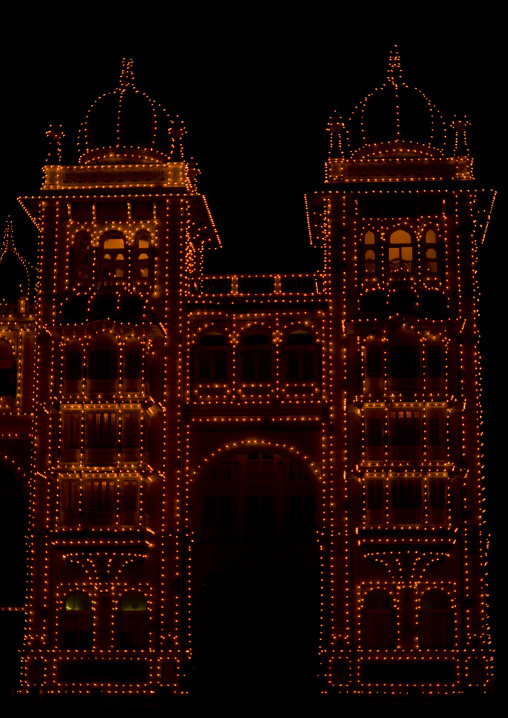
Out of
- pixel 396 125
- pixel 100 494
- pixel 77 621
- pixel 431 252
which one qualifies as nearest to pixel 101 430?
pixel 100 494

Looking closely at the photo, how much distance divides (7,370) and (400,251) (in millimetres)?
15730

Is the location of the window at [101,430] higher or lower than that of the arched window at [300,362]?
lower

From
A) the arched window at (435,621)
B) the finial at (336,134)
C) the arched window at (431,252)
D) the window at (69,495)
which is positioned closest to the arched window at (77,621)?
the window at (69,495)

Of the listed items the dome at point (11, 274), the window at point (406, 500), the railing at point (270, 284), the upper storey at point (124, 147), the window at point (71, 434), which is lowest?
the window at point (406, 500)

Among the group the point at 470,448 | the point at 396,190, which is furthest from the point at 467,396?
the point at 396,190

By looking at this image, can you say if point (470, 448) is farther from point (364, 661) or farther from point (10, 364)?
point (10, 364)

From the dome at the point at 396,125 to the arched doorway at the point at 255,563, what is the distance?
12.2 meters

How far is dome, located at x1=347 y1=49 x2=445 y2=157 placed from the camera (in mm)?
54312

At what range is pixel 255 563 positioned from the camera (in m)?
57.4

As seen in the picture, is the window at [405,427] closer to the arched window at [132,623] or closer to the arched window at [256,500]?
the arched window at [256,500]

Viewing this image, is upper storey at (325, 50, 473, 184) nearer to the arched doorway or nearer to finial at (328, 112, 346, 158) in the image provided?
finial at (328, 112, 346, 158)

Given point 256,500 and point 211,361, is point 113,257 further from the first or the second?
point 256,500

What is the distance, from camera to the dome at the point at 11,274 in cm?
5731

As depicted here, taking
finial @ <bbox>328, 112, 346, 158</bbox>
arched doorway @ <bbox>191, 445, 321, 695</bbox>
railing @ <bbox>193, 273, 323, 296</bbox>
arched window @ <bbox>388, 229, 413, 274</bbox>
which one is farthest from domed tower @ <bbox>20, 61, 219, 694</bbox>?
arched window @ <bbox>388, 229, 413, 274</bbox>
